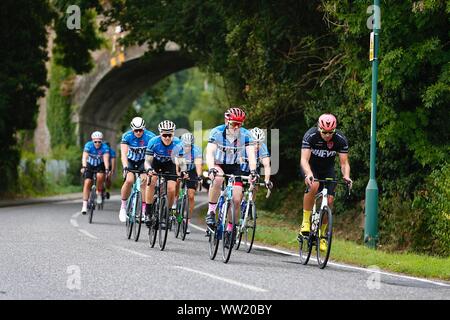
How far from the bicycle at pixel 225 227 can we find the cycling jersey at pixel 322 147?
3.67 ft

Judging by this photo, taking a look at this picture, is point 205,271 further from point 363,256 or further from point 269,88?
point 269,88

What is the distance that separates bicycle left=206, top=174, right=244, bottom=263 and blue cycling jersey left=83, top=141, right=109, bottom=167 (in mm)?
9695

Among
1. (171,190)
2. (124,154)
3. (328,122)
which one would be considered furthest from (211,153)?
(124,154)

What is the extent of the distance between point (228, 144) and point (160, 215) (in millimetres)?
1737

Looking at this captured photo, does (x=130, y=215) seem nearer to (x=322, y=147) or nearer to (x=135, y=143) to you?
(x=135, y=143)

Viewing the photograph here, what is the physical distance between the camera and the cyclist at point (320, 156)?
12422 mm

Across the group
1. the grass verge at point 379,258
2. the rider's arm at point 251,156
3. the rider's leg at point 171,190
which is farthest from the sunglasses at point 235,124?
the grass verge at point 379,258

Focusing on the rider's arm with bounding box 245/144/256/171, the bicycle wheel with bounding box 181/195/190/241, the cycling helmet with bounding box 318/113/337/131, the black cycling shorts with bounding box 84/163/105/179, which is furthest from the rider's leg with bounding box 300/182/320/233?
the black cycling shorts with bounding box 84/163/105/179

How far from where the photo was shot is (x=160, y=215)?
14203 mm

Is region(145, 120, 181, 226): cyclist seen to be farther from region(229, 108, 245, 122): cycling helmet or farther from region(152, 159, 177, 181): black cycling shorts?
region(229, 108, 245, 122): cycling helmet

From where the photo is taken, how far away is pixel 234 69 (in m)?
26.7

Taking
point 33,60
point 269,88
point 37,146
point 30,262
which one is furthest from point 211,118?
point 30,262

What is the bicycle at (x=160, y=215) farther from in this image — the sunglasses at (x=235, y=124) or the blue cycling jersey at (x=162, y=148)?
the sunglasses at (x=235, y=124)
